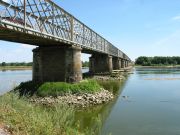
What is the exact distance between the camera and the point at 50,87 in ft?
115

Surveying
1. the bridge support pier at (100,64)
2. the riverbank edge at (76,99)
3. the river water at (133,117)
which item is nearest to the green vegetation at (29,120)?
the river water at (133,117)

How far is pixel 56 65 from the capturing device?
130ft

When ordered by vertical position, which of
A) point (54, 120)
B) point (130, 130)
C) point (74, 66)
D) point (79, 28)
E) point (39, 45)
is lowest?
point (130, 130)

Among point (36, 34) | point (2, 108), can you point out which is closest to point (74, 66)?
point (36, 34)

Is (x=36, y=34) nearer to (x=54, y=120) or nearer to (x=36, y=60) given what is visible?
(x=36, y=60)

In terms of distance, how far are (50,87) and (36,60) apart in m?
6.97

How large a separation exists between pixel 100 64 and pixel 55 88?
44.8 meters

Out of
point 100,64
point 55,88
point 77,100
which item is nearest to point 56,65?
point 55,88

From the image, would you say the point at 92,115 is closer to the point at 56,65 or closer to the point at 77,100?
the point at 77,100

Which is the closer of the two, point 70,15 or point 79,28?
point 70,15

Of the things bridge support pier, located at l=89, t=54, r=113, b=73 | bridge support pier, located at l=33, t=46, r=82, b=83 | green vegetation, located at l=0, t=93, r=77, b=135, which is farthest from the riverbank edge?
bridge support pier, located at l=89, t=54, r=113, b=73

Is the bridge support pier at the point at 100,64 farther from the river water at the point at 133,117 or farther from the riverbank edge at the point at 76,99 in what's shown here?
the river water at the point at 133,117

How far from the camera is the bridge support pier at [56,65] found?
39.1m

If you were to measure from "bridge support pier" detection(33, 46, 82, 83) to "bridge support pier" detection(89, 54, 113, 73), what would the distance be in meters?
38.0
